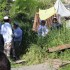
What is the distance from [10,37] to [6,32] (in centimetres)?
24

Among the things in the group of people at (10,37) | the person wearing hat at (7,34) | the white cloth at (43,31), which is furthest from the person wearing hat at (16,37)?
the white cloth at (43,31)

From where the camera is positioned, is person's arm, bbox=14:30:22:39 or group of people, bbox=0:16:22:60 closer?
group of people, bbox=0:16:22:60

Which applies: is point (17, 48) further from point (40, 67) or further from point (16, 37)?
point (40, 67)

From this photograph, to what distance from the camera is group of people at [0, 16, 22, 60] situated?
41.2 ft

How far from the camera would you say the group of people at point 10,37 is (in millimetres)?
12555

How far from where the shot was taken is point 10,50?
12852mm

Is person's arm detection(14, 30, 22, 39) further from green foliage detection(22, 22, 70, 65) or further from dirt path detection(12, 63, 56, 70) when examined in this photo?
dirt path detection(12, 63, 56, 70)

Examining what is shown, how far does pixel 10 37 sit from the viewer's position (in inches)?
497

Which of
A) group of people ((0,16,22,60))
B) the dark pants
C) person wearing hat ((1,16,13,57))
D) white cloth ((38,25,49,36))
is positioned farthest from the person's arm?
white cloth ((38,25,49,36))

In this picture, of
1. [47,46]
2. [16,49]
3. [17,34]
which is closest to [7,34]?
[17,34]

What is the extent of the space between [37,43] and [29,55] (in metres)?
0.69

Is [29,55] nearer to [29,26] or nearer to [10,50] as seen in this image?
[10,50]

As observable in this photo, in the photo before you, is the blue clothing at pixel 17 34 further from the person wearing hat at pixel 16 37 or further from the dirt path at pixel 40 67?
the dirt path at pixel 40 67

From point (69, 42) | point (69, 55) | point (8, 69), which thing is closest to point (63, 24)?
point (69, 42)
